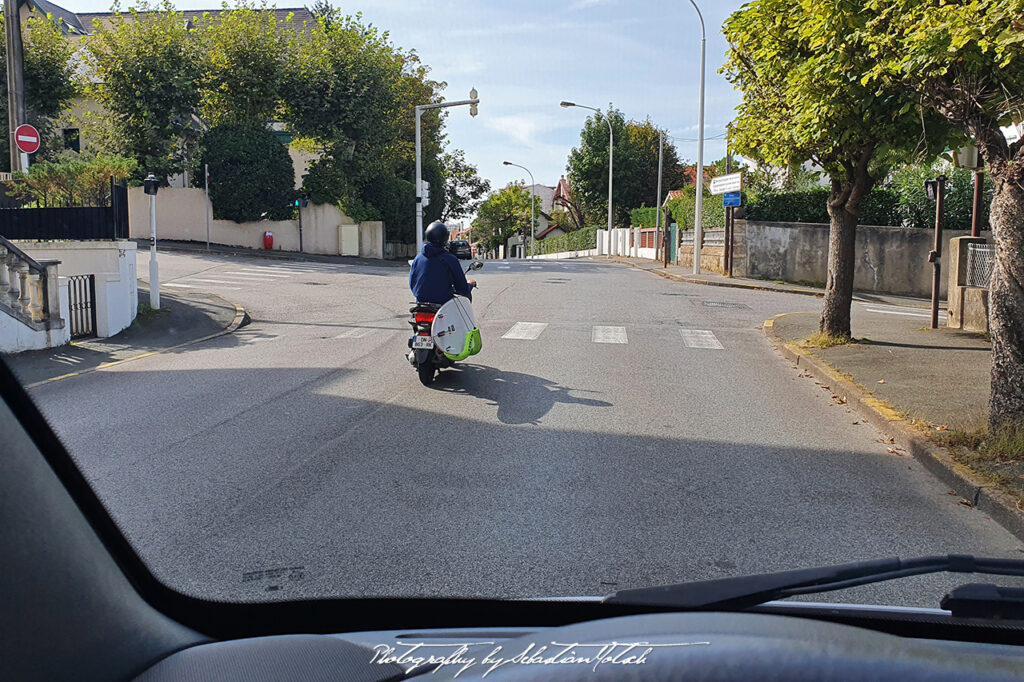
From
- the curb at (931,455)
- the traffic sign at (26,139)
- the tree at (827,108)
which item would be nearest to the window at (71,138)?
the traffic sign at (26,139)

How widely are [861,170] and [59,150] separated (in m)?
34.3

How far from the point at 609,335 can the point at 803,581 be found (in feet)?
41.7

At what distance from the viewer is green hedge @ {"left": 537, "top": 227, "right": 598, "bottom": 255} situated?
65500mm

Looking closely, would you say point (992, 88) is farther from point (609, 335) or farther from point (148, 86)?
point (148, 86)

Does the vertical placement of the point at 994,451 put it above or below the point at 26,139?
below

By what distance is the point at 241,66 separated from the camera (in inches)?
1403

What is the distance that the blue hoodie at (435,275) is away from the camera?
987cm

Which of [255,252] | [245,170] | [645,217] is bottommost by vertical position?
[255,252]

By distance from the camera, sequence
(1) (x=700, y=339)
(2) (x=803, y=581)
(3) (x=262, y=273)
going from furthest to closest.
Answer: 1. (3) (x=262, y=273)
2. (1) (x=700, y=339)
3. (2) (x=803, y=581)

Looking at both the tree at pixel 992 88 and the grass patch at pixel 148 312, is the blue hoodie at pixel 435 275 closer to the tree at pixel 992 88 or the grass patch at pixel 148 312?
the tree at pixel 992 88

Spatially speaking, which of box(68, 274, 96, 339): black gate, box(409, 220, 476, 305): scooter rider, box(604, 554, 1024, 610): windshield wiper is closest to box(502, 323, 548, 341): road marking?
box(409, 220, 476, 305): scooter rider

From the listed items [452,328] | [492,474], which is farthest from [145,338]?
[492,474]

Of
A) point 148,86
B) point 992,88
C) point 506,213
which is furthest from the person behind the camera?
point 506,213

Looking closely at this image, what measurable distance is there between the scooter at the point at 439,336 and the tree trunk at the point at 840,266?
6.15 metres
